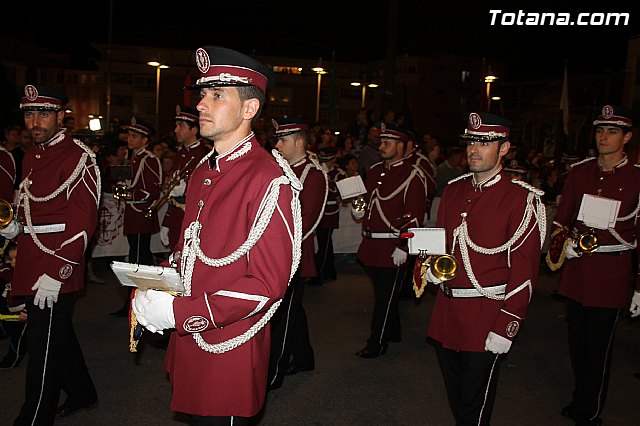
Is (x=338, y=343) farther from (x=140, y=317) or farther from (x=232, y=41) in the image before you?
(x=232, y=41)

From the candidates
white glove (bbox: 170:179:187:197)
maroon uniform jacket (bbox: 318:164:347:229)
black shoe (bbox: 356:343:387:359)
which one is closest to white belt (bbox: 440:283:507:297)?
black shoe (bbox: 356:343:387:359)

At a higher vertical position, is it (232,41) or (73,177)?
(232,41)

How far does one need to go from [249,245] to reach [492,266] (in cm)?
195

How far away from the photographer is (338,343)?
7.11 meters

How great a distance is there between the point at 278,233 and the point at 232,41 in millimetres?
55441

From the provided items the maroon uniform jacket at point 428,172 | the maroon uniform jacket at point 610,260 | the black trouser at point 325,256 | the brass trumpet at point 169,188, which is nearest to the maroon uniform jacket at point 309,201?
the brass trumpet at point 169,188

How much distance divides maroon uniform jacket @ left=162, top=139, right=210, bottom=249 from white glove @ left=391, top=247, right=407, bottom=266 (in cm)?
243

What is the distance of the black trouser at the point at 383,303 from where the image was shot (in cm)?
669

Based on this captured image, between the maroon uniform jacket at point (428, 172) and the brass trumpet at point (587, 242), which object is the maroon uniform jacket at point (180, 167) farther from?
the brass trumpet at point (587, 242)

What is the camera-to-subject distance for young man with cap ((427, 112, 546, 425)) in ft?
12.8

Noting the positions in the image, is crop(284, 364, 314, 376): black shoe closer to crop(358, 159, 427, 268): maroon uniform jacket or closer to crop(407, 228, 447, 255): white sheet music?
crop(358, 159, 427, 268): maroon uniform jacket

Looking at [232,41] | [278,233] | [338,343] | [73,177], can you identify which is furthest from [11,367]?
[232,41]

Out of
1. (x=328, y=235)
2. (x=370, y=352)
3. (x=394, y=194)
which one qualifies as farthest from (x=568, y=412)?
(x=328, y=235)

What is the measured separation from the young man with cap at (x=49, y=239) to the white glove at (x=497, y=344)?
275 centimetres
